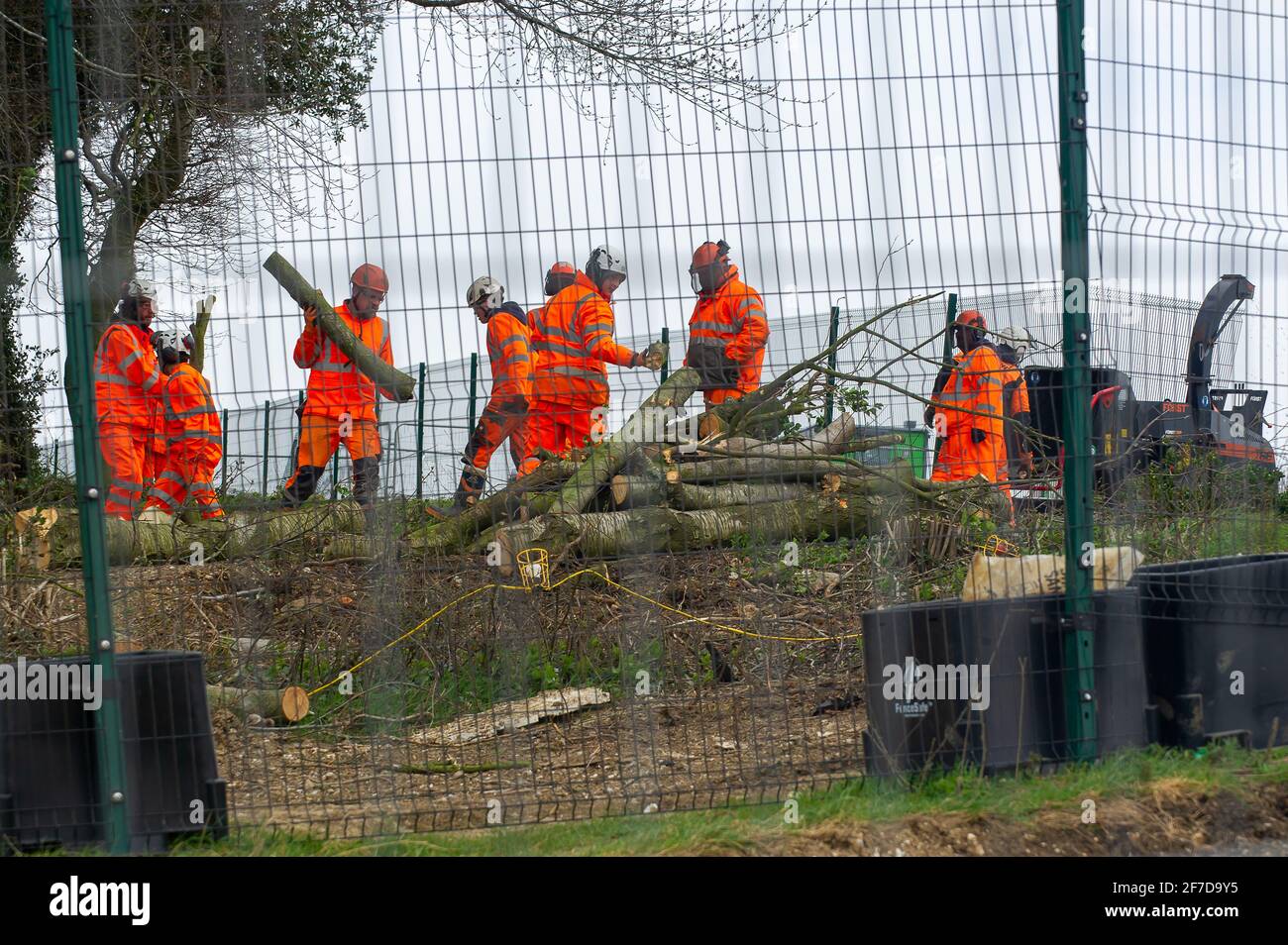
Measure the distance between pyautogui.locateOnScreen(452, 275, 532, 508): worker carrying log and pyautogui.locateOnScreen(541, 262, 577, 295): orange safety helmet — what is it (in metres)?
0.17

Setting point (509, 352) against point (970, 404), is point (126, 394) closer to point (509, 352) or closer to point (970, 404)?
point (509, 352)

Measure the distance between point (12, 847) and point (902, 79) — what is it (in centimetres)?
465

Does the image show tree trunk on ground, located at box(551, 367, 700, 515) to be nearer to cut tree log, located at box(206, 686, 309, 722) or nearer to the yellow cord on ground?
the yellow cord on ground

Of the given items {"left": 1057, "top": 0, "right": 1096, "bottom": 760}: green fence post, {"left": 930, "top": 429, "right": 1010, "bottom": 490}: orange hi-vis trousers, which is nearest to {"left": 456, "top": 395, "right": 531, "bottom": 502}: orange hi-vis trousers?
{"left": 930, "top": 429, "right": 1010, "bottom": 490}: orange hi-vis trousers

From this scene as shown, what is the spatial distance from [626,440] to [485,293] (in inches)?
41.6

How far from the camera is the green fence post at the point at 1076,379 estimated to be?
531 centimetres

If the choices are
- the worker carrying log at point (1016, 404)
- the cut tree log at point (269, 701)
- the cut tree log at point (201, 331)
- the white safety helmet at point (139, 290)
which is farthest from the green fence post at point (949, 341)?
the cut tree log at point (269, 701)

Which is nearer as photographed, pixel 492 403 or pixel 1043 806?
pixel 1043 806

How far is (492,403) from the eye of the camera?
580 cm

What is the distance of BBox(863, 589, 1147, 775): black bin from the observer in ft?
17.3

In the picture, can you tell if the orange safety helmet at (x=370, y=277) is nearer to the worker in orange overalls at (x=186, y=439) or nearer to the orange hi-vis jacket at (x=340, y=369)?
the orange hi-vis jacket at (x=340, y=369)

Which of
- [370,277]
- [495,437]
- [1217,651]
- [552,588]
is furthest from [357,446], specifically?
[1217,651]

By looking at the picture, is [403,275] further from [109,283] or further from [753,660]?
[753,660]

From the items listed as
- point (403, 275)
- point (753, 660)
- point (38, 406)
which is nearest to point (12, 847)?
point (38, 406)
